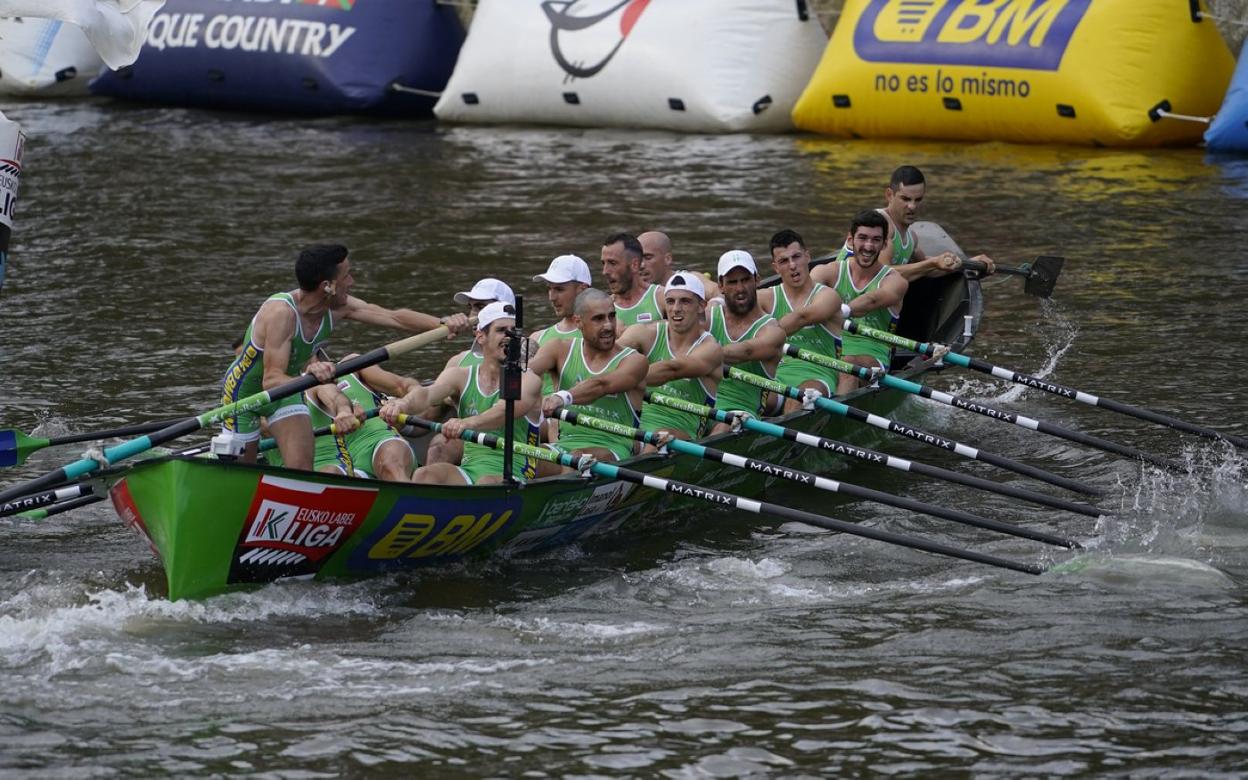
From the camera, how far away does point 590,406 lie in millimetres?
10703

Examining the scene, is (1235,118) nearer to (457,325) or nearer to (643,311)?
(643,311)

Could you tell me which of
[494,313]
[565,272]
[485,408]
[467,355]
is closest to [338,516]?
[485,408]

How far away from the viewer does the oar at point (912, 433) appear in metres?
11.0

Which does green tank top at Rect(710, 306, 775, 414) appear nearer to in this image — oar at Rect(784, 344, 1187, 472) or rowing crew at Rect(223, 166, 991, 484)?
rowing crew at Rect(223, 166, 991, 484)

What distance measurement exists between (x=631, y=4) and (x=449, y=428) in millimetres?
14762

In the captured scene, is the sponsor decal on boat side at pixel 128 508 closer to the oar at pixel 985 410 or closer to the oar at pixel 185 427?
the oar at pixel 185 427

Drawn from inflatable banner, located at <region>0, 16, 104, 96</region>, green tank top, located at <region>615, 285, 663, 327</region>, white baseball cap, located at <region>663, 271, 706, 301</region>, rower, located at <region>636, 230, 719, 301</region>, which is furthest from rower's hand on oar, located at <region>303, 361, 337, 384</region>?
inflatable banner, located at <region>0, 16, 104, 96</region>

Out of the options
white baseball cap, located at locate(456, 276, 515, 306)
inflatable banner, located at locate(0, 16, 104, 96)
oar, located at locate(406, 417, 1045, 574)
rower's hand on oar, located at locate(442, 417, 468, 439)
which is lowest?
oar, located at locate(406, 417, 1045, 574)

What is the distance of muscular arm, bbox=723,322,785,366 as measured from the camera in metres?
11.6

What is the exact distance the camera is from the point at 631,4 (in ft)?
77.7

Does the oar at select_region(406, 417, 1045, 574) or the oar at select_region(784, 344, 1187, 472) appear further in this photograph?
the oar at select_region(784, 344, 1187, 472)

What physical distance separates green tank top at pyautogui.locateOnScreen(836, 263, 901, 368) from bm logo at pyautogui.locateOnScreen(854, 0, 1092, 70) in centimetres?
864

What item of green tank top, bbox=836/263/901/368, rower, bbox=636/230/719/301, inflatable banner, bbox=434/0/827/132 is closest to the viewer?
rower, bbox=636/230/719/301

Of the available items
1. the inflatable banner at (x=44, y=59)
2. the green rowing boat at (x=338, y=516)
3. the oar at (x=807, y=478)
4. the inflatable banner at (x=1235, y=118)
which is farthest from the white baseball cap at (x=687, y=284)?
the inflatable banner at (x=44, y=59)
